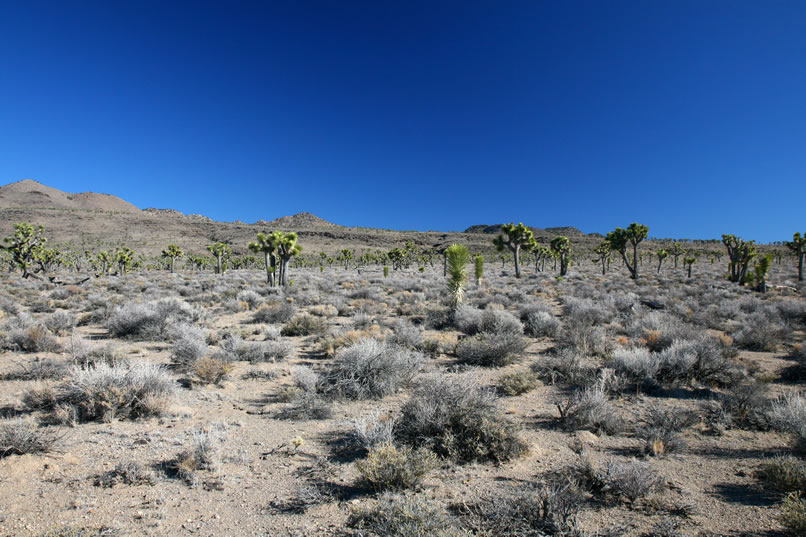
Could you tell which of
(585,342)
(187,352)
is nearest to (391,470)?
(187,352)

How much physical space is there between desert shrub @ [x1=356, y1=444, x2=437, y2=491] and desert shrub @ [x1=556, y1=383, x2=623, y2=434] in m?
2.68

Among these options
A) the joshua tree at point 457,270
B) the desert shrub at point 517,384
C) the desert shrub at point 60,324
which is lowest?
the desert shrub at point 517,384

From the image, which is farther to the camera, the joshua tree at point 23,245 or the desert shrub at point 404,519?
the joshua tree at point 23,245

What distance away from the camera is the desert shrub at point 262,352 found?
9.19 meters

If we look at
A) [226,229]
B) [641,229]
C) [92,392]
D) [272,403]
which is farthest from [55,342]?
[226,229]

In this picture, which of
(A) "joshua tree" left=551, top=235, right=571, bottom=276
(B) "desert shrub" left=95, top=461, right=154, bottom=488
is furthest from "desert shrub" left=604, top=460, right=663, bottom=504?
(A) "joshua tree" left=551, top=235, right=571, bottom=276

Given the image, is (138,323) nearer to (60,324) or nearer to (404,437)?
(60,324)

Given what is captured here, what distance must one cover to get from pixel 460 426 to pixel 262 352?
5973 mm

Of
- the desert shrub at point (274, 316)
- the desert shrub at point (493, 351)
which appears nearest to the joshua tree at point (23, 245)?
the desert shrub at point (274, 316)

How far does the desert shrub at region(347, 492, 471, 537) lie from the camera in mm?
3113

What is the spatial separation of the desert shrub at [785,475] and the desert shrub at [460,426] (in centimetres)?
250

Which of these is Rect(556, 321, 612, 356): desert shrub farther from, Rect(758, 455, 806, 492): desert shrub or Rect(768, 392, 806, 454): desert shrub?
Rect(758, 455, 806, 492): desert shrub

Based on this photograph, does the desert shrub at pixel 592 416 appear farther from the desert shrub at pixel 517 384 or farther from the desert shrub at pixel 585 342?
the desert shrub at pixel 585 342

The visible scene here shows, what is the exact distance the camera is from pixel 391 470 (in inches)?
159
